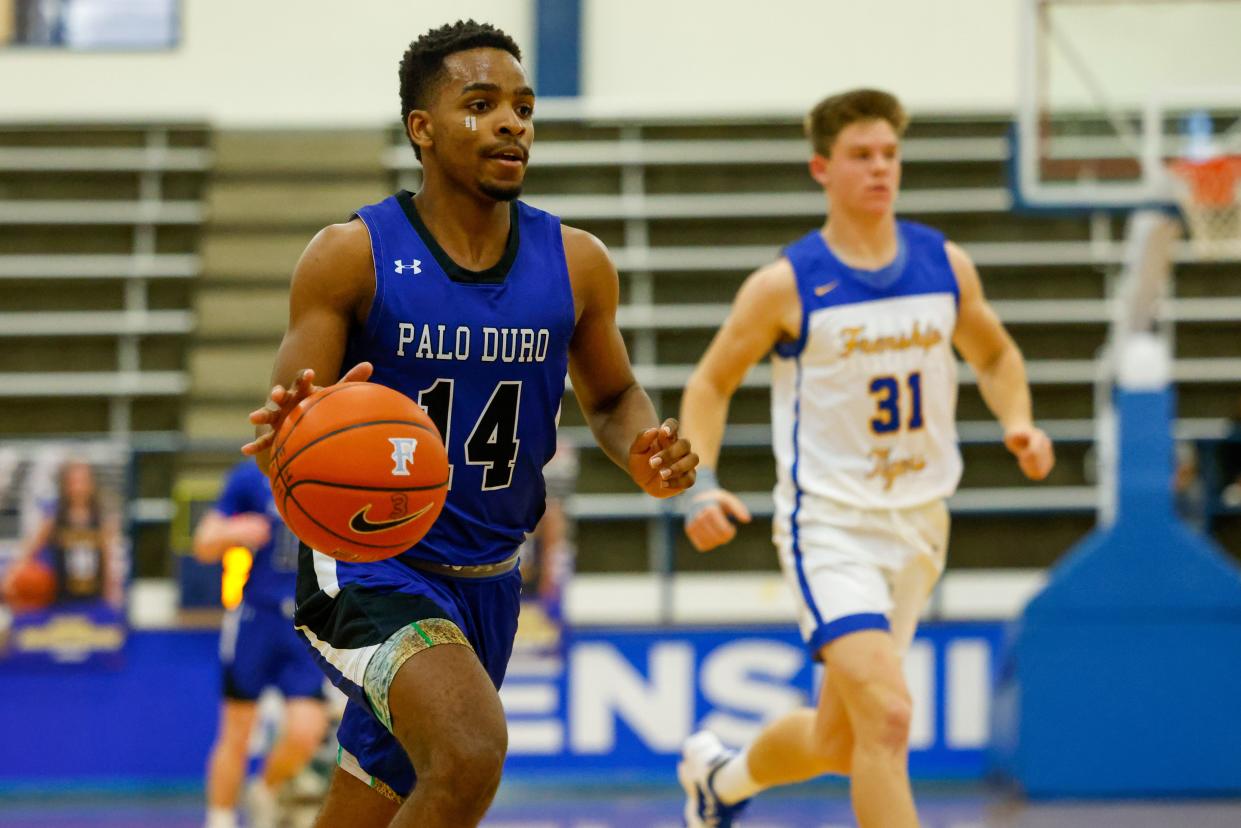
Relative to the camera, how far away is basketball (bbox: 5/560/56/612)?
8133mm

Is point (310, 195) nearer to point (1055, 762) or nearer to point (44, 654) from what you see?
point (44, 654)

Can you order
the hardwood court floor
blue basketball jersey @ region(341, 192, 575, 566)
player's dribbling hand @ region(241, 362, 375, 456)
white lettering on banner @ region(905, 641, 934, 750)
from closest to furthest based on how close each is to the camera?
player's dribbling hand @ region(241, 362, 375, 456) < blue basketball jersey @ region(341, 192, 575, 566) < the hardwood court floor < white lettering on banner @ region(905, 641, 934, 750)

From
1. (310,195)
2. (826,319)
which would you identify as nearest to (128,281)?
(310,195)

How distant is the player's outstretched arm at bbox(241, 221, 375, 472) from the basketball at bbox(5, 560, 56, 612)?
17.0 ft

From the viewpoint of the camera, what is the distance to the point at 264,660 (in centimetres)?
696

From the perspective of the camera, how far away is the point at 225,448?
8891 mm

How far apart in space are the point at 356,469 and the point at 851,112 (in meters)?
2.50

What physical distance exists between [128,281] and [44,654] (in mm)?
5185

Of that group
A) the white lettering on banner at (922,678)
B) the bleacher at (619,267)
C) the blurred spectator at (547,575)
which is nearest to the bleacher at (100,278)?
the bleacher at (619,267)

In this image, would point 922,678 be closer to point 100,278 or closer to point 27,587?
point 27,587

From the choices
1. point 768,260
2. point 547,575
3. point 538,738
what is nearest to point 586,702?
point 538,738

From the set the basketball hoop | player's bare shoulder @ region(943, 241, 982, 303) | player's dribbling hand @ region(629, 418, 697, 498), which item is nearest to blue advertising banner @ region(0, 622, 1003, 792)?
the basketball hoop

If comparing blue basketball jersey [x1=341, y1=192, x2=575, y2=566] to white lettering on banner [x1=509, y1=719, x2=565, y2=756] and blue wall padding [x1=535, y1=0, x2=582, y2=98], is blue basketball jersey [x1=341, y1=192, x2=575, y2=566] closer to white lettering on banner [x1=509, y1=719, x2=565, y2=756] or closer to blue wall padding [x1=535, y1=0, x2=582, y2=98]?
white lettering on banner [x1=509, y1=719, x2=565, y2=756]

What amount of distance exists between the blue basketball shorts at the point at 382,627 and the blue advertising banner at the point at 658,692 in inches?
181
